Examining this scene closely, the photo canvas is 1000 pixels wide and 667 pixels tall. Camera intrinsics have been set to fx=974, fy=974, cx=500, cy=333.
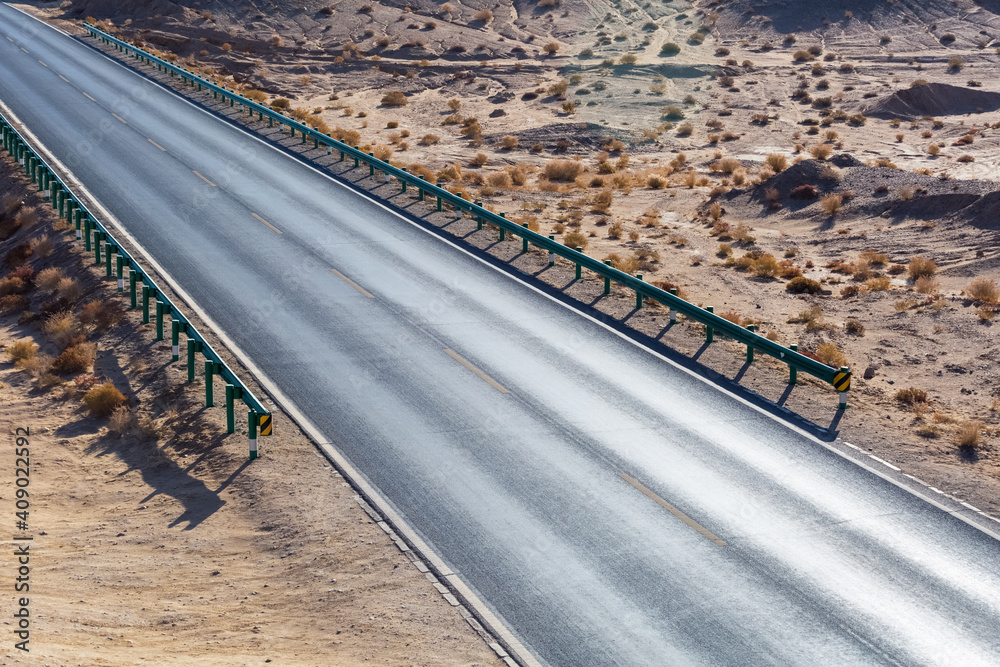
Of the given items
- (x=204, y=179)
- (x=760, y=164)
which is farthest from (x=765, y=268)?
(x=760, y=164)

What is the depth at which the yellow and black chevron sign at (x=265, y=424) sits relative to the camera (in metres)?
13.7

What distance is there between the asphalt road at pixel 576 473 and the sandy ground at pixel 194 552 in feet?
2.55

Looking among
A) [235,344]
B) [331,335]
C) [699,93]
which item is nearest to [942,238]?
[331,335]

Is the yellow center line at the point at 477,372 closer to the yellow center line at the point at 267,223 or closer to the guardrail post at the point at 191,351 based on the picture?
the guardrail post at the point at 191,351

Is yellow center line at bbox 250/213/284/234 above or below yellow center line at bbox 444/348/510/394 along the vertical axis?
above

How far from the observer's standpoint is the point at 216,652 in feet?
31.2

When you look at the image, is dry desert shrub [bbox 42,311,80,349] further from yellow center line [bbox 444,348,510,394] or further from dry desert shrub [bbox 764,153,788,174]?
dry desert shrub [bbox 764,153,788,174]

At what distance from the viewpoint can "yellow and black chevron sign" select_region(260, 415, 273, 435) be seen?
13.7 m

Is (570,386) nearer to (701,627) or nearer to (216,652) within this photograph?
(701,627)

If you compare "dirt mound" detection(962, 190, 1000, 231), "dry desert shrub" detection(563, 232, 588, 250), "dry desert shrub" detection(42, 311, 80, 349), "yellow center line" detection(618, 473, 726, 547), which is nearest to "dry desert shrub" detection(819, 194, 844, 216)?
"dirt mound" detection(962, 190, 1000, 231)

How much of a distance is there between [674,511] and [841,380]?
4.90 m

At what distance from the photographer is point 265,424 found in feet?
45.0

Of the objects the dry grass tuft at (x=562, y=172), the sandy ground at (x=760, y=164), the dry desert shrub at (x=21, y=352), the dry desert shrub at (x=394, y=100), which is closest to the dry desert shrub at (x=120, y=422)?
the dry desert shrub at (x=21, y=352)

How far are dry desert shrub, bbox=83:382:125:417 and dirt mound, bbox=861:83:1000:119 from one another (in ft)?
148
